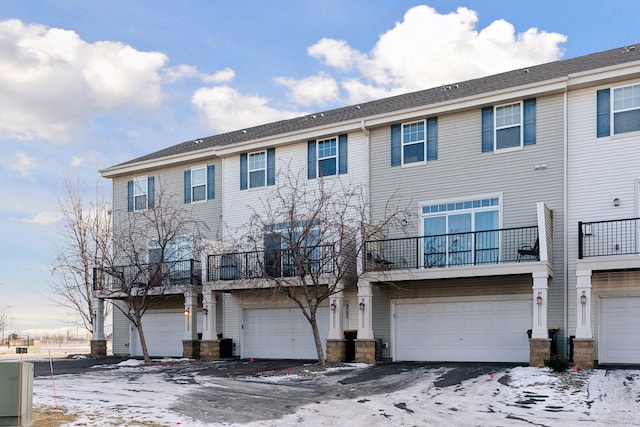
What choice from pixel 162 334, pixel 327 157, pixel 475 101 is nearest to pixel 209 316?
pixel 162 334

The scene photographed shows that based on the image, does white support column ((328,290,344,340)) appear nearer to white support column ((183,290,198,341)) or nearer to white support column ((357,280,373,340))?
white support column ((357,280,373,340))

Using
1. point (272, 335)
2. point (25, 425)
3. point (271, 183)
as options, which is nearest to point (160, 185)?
point (271, 183)

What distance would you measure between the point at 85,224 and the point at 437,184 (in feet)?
67.9

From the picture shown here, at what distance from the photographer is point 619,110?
60.4 ft

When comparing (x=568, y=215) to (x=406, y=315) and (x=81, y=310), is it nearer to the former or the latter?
(x=406, y=315)

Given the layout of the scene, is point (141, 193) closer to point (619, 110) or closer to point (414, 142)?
point (414, 142)

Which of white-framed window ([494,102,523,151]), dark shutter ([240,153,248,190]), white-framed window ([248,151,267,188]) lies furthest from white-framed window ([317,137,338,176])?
white-framed window ([494,102,523,151])

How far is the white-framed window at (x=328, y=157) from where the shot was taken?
76.6 feet

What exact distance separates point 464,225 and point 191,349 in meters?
11.1

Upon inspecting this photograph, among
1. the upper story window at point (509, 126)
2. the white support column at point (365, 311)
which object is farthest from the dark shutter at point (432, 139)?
the white support column at point (365, 311)

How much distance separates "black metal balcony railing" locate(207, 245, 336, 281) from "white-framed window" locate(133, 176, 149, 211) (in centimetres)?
547

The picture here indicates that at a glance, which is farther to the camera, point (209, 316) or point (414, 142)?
point (209, 316)

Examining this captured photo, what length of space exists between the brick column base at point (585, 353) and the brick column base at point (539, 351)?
0.76 m

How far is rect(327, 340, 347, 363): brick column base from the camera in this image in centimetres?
2084
